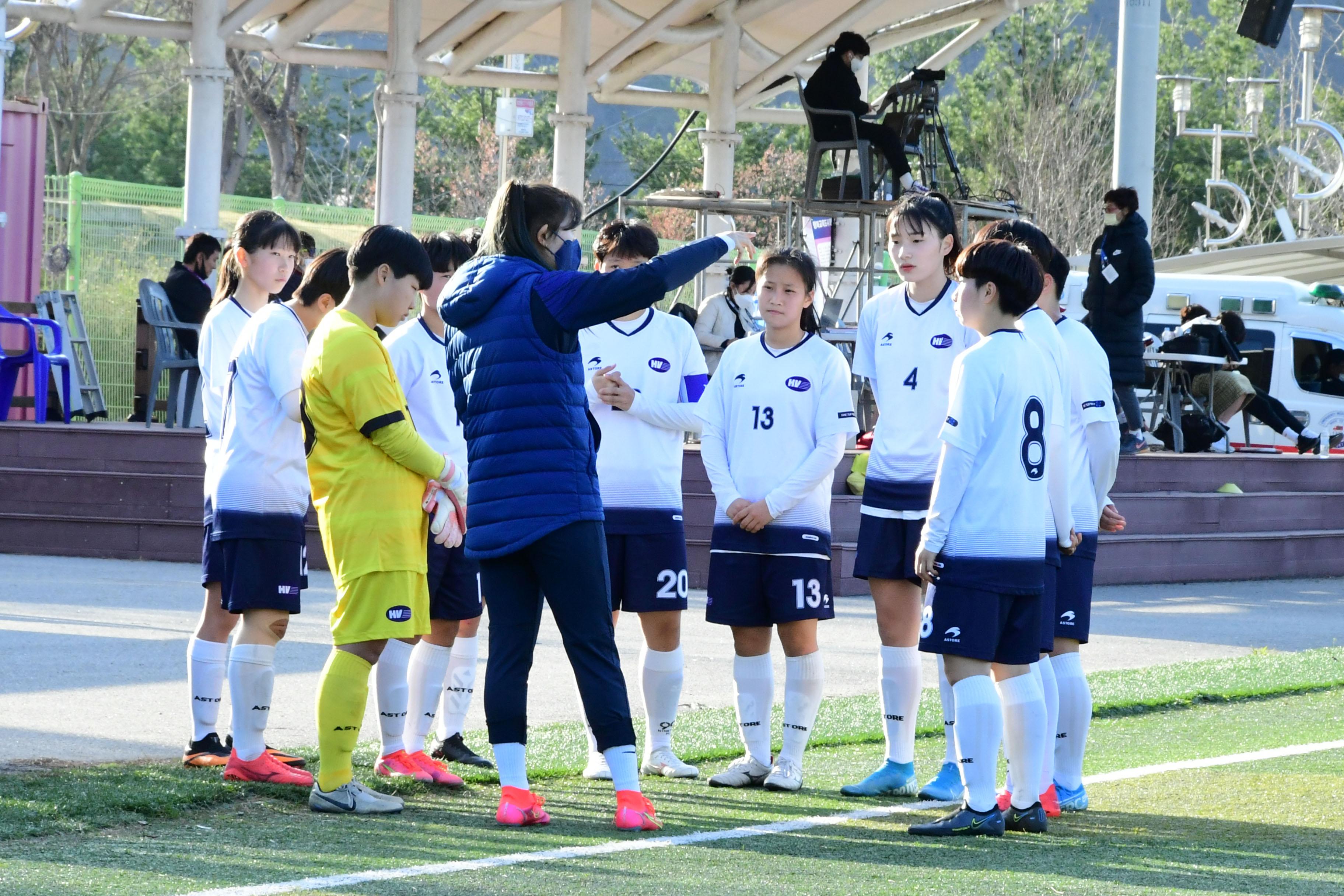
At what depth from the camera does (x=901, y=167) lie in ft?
54.9

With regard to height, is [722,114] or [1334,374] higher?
[722,114]

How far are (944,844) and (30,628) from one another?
5.69 meters

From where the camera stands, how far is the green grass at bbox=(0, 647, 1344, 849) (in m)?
5.29

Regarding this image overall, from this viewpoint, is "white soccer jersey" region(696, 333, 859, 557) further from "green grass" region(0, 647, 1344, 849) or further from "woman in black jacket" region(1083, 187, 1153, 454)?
"woman in black jacket" region(1083, 187, 1153, 454)

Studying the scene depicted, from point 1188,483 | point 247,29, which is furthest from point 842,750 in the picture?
point 247,29

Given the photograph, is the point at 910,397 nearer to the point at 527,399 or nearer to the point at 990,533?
the point at 990,533

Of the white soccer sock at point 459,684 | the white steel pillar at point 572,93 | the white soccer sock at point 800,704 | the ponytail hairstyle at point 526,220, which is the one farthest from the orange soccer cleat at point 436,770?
the white steel pillar at point 572,93

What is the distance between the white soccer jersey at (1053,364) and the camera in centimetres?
554

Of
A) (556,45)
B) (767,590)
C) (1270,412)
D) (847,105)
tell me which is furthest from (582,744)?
(556,45)

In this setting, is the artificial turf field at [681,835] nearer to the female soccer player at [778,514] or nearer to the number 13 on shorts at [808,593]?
the female soccer player at [778,514]

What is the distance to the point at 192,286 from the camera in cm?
1411

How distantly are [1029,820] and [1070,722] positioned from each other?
57 centimetres

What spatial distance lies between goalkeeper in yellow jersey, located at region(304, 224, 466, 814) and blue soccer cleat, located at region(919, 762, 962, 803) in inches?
73.4

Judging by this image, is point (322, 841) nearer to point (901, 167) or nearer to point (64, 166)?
point (901, 167)
